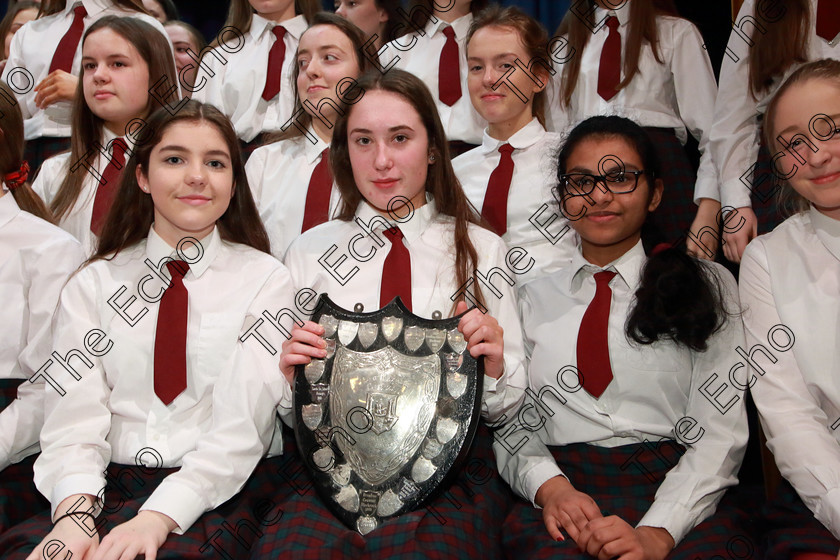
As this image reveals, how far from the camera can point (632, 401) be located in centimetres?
212

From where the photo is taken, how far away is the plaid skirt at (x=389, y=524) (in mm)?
1765

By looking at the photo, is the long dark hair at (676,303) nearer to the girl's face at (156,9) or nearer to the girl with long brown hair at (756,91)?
the girl with long brown hair at (756,91)

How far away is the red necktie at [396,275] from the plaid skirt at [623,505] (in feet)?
1.78

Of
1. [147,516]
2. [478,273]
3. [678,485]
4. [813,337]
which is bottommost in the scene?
[147,516]

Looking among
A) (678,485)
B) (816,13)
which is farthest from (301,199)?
(816,13)

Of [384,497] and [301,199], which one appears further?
[301,199]

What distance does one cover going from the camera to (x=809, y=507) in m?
1.83

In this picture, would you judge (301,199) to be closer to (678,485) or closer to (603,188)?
(603,188)

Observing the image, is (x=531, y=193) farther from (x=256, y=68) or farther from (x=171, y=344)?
(x=256, y=68)

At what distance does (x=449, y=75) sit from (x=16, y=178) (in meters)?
1.55

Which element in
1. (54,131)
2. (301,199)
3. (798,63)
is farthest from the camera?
(54,131)

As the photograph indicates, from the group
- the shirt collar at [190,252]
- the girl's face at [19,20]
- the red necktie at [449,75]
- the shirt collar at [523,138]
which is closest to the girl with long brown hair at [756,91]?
the shirt collar at [523,138]

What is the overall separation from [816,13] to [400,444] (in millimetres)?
1785

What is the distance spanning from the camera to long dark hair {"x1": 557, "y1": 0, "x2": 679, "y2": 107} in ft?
9.48
